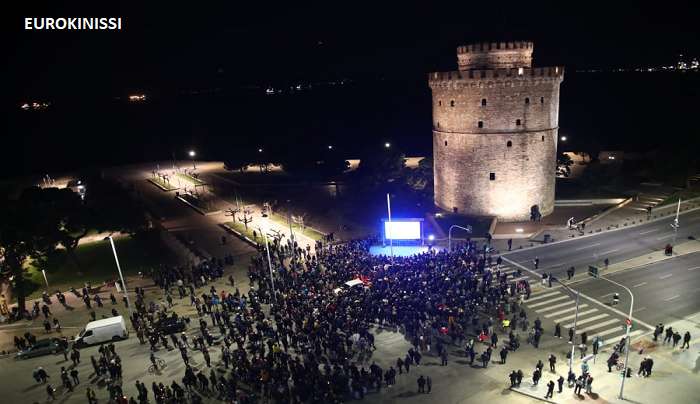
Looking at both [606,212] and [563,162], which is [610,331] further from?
[563,162]

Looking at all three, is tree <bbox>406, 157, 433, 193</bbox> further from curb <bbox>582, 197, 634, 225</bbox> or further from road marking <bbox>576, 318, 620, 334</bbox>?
road marking <bbox>576, 318, 620, 334</bbox>

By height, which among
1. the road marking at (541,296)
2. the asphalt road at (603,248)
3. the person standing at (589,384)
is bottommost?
the person standing at (589,384)

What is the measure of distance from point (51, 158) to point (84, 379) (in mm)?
114035

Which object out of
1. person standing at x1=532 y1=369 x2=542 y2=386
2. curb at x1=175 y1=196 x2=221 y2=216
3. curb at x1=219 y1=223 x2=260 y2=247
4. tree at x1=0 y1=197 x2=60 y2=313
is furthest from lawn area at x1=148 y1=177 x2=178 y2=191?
person standing at x1=532 y1=369 x2=542 y2=386

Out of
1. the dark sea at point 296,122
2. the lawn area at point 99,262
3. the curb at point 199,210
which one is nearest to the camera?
the lawn area at point 99,262

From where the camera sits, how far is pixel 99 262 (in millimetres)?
41094

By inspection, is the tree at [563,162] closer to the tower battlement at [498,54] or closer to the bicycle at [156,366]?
the tower battlement at [498,54]

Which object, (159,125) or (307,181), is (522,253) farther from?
(159,125)

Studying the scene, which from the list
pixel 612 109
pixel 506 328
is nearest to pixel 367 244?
pixel 506 328

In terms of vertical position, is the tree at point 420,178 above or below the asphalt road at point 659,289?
above

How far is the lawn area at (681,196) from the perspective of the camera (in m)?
45.8

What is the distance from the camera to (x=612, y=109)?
399 ft

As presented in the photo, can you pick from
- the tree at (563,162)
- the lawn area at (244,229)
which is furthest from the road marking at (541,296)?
the tree at (563,162)

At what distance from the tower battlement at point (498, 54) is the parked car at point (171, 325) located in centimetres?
3167
